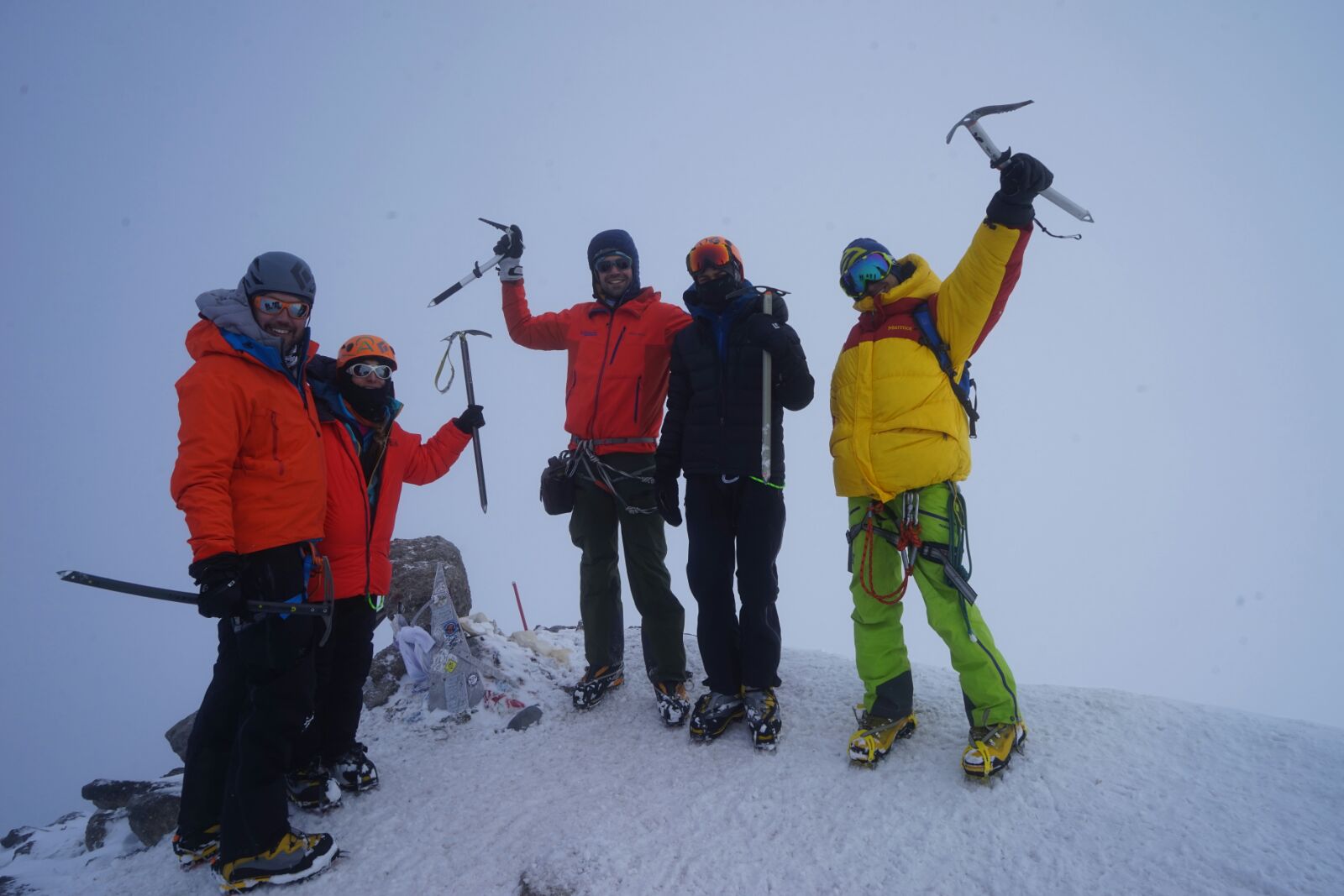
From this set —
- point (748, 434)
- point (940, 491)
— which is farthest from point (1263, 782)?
point (748, 434)

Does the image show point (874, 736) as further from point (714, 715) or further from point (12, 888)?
point (12, 888)

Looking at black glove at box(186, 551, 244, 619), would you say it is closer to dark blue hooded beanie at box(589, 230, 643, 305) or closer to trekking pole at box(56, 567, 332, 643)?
trekking pole at box(56, 567, 332, 643)

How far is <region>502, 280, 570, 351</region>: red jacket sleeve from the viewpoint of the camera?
554 cm

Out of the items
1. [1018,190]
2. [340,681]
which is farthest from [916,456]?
[340,681]

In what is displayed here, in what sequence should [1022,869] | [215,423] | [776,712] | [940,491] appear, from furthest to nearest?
[776,712], [940,491], [215,423], [1022,869]

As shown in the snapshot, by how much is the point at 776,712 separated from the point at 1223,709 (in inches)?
117

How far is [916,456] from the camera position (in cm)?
402

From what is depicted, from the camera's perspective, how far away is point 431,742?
5051 millimetres

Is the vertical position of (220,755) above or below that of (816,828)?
above

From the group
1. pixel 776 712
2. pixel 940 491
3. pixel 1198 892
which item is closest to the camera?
pixel 1198 892

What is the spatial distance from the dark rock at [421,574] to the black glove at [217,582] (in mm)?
3232

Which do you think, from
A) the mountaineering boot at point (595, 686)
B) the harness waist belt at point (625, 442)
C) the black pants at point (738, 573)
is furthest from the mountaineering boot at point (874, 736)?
the harness waist belt at point (625, 442)

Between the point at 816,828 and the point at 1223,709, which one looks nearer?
the point at 816,828

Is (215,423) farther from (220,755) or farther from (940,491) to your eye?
(940,491)
